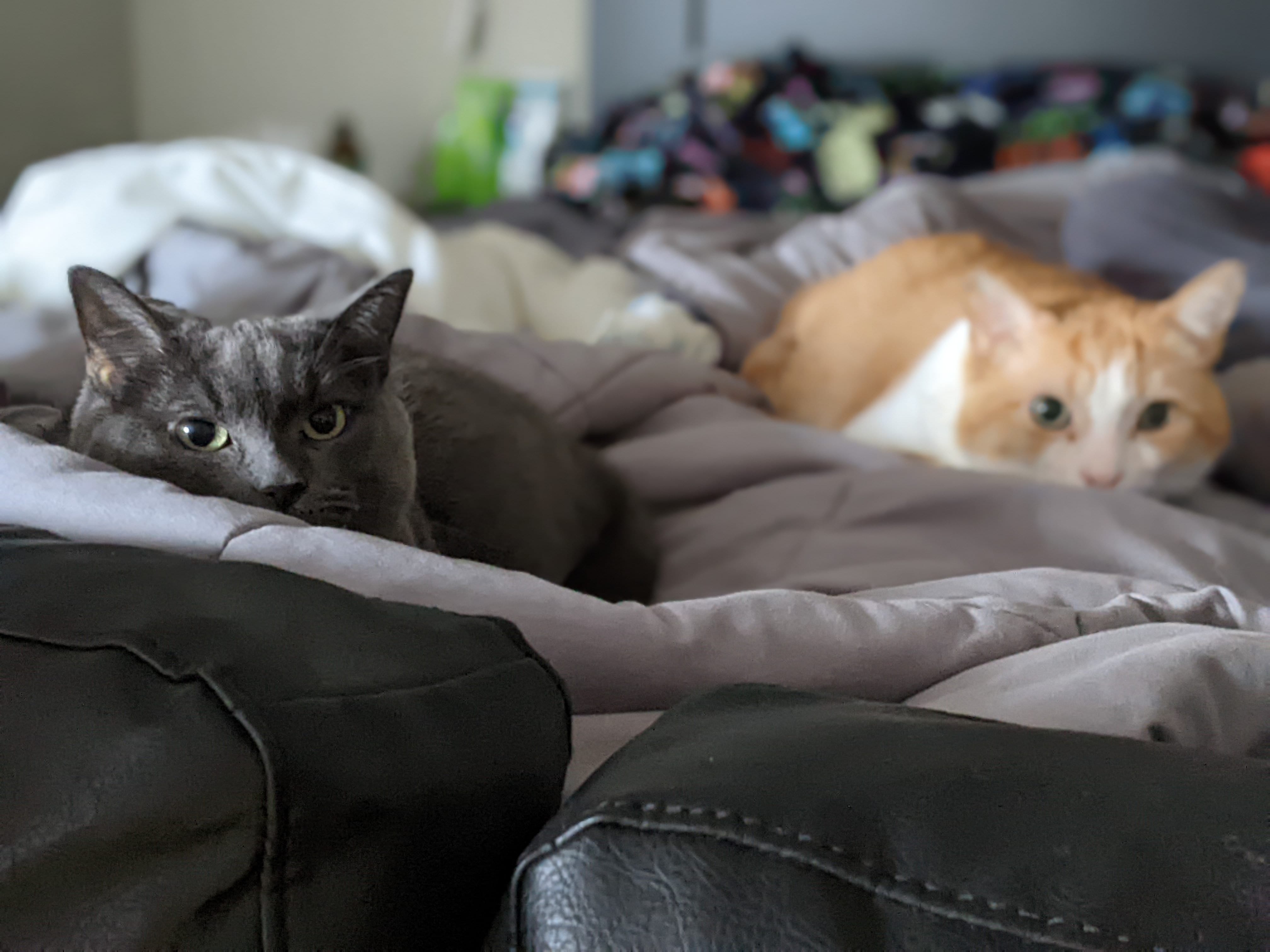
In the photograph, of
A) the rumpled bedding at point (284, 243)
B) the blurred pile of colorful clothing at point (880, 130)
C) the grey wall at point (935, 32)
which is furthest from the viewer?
the grey wall at point (935, 32)

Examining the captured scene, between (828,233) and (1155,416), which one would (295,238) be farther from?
(1155,416)

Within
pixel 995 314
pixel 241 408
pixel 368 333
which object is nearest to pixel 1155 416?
pixel 995 314

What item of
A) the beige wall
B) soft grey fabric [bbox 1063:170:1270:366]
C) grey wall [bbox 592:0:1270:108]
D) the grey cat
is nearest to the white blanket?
the grey cat

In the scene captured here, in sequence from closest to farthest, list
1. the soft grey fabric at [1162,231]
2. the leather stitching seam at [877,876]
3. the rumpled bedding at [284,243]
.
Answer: the leather stitching seam at [877,876], the rumpled bedding at [284,243], the soft grey fabric at [1162,231]

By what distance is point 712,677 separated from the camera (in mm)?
662

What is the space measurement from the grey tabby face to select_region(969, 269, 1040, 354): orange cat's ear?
0.87m

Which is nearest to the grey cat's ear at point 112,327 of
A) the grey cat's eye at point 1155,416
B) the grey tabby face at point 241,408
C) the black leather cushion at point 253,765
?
the grey tabby face at point 241,408

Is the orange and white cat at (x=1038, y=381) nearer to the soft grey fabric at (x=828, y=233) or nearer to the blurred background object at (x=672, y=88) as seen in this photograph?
the soft grey fabric at (x=828, y=233)

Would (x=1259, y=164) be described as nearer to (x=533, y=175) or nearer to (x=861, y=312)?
(x=861, y=312)

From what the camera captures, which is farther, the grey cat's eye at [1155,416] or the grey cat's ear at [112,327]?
the grey cat's eye at [1155,416]

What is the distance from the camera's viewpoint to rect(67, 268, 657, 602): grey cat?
76 centimetres

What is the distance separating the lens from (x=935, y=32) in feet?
9.64

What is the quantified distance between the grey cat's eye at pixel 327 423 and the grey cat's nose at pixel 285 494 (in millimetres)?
63

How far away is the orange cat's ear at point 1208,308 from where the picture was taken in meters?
1.33
